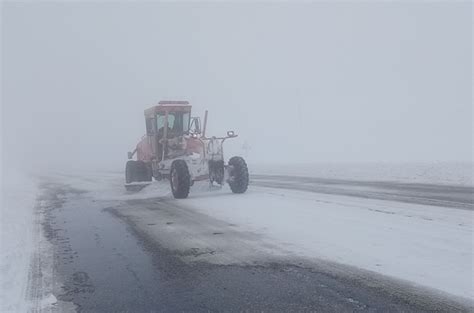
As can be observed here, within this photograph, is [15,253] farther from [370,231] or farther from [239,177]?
[239,177]

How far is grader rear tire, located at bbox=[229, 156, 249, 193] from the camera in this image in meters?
14.2

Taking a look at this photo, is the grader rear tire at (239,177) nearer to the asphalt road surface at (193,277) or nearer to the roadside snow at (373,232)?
the roadside snow at (373,232)

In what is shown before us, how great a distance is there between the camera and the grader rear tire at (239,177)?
14195mm

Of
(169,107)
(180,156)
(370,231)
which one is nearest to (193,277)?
(370,231)

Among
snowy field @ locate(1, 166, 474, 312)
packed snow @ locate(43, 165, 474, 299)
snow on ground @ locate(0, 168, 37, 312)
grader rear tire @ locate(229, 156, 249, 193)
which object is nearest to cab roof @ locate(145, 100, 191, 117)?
grader rear tire @ locate(229, 156, 249, 193)

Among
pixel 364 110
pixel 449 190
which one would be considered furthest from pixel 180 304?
pixel 364 110

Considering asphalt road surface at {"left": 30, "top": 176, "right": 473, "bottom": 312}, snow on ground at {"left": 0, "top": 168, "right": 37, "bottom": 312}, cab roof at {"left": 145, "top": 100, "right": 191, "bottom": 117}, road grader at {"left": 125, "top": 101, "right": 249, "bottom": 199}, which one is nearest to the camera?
asphalt road surface at {"left": 30, "top": 176, "right": 473, "bottom": 312}

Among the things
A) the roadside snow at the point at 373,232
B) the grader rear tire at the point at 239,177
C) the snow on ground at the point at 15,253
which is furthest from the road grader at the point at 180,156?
the snow on ground at the point at 15,253

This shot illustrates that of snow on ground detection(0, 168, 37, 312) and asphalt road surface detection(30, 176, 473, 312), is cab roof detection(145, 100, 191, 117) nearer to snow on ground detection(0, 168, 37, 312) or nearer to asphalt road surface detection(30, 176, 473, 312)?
snow on ground detection(0, 168, 37, 312)

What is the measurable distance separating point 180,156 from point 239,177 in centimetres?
228

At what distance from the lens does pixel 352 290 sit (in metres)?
4.95

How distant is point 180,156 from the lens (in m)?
15.4

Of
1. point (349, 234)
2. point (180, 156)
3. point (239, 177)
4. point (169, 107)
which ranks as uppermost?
point (169, 107)

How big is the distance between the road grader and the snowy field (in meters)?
1.23
